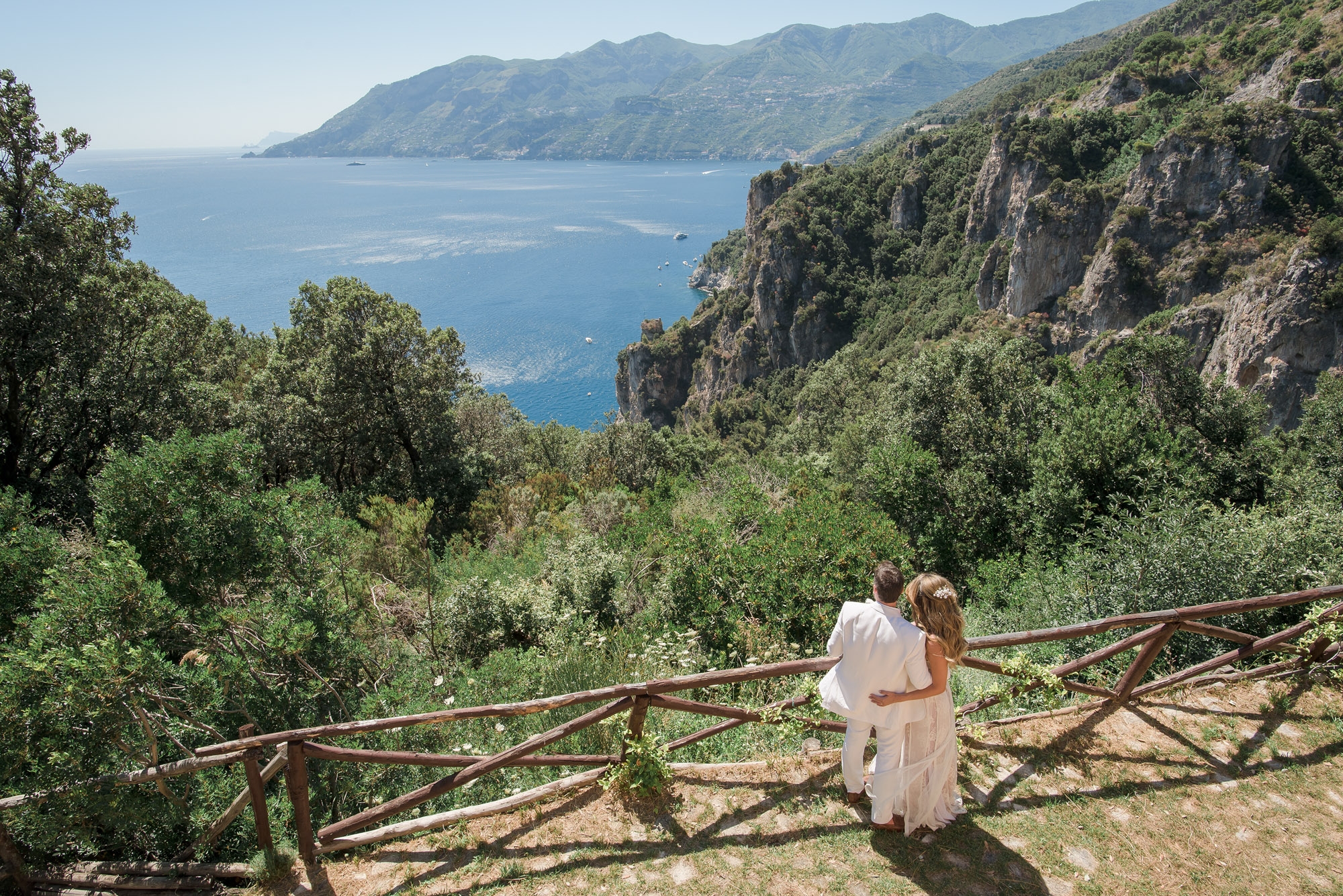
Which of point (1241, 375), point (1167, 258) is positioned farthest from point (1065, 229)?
point (1241, 375)

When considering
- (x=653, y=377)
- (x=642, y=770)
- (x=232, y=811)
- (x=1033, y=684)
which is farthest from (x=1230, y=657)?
(x=653, y=377)

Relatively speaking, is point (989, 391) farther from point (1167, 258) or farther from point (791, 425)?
Answer: point (1167, 258)

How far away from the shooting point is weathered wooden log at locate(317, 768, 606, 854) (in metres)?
4.20

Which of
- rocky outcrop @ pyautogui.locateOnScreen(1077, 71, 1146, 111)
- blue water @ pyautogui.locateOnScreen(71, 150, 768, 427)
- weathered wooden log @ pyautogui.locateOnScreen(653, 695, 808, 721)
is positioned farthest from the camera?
blue water @ pyautogui.locateOnScreen(71, 150, 768, 427)

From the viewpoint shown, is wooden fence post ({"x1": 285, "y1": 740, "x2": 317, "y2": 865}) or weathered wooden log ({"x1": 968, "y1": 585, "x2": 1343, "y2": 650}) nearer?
wooden fence post ({"x1": 285, "y1": 740, "x2": 317, "y2": 865})

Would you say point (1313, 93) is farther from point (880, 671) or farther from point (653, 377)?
point (653, 377)

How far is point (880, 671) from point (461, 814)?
9.91ft

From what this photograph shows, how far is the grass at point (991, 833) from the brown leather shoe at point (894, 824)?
0.07 meters

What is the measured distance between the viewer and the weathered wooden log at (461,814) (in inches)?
165

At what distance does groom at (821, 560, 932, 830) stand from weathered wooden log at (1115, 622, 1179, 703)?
2529mm

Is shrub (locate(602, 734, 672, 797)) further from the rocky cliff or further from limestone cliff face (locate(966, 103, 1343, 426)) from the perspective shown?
limestone cliff face (locate(966, 103, 1343, 426))

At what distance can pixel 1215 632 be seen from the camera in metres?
5.25

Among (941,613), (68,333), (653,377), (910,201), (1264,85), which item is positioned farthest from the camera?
(653,377)

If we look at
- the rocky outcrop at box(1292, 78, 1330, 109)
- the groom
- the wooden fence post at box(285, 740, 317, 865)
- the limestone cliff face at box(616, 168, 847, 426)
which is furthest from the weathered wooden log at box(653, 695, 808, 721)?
the limestone cliff face at box(616, 168, 847, 426)
